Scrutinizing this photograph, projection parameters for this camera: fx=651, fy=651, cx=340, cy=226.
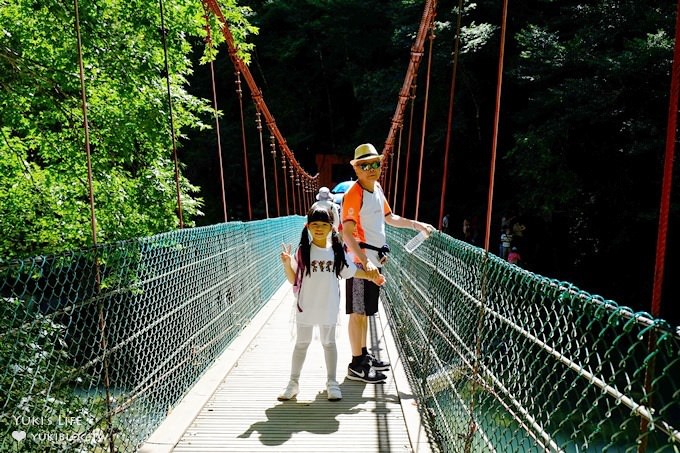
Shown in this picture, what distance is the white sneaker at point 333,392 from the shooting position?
2710mm

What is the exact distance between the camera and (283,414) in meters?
2.56

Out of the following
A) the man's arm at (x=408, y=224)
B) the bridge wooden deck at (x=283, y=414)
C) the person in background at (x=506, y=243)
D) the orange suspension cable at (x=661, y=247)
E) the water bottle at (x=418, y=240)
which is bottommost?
the person in background at (x=506, y=243)

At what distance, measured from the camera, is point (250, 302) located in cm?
468

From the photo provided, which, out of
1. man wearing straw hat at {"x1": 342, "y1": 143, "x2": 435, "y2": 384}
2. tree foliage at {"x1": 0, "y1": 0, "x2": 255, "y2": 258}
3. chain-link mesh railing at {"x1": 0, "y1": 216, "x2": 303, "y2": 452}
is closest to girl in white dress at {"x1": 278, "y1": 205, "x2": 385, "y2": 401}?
man wearing straw hat at {"x1": 342, "y1": 143, "x2": 435, "y2": 384}

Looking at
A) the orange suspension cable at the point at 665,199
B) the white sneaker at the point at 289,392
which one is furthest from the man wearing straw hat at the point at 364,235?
the orange suspension cable at the point at 665,199

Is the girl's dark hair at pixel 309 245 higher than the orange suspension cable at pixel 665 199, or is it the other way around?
the orange suspension cable at pixel 665 199

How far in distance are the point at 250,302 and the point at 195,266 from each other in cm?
169

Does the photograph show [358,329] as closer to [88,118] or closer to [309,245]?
[309,245]

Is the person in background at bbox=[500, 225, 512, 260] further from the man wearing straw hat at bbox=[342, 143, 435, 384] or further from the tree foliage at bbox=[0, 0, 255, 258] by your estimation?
the man wearing straw hat at bbox=[342, 143, 435, 384]

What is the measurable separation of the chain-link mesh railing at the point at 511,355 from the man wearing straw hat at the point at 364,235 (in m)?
0.22

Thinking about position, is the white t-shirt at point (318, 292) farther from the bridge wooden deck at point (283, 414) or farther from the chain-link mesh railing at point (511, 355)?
the chain-link mesh railing at point (511, 355)

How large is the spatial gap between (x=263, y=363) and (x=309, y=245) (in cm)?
102

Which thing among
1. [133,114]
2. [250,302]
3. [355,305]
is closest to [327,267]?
[355,305]

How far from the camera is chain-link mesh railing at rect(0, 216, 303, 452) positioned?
168 centimetres
